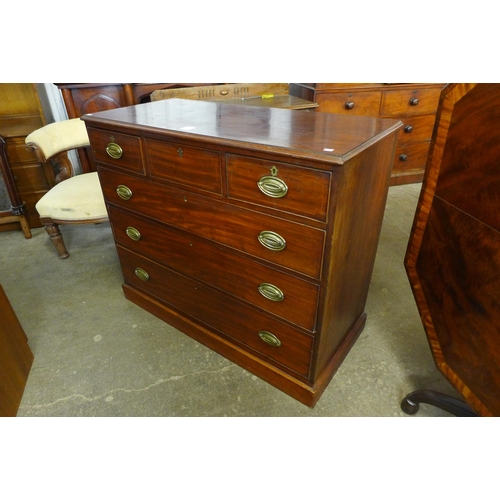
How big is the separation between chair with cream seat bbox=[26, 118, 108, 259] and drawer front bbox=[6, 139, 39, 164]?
0.41m

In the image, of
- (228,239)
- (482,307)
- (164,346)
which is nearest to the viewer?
(482,307)

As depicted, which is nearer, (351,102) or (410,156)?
(351,102)

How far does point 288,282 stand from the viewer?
4.25 ft

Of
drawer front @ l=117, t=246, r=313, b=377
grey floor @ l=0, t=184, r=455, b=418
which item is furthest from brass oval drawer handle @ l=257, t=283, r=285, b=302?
grey floor @ l=0, t=184, r=455, b=418

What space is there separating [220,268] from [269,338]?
34 cm

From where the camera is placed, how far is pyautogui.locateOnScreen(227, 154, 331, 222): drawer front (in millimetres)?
1057

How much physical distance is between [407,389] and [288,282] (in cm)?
76

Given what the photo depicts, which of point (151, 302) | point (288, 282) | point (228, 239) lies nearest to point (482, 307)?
point (288, 282)

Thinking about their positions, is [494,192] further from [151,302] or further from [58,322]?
[58,322]

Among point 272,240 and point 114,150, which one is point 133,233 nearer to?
point 114,150

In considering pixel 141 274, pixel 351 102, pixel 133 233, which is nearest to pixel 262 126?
pixel 133 233

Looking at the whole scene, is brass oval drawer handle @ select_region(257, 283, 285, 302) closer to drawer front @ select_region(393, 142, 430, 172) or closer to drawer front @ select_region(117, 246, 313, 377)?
drawer front @ select_region(117, 246, 313, 377)

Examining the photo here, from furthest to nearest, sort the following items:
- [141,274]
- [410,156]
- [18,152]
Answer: [410,156]
[18,152]
[141,274]

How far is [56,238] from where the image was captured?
7.98 ft
